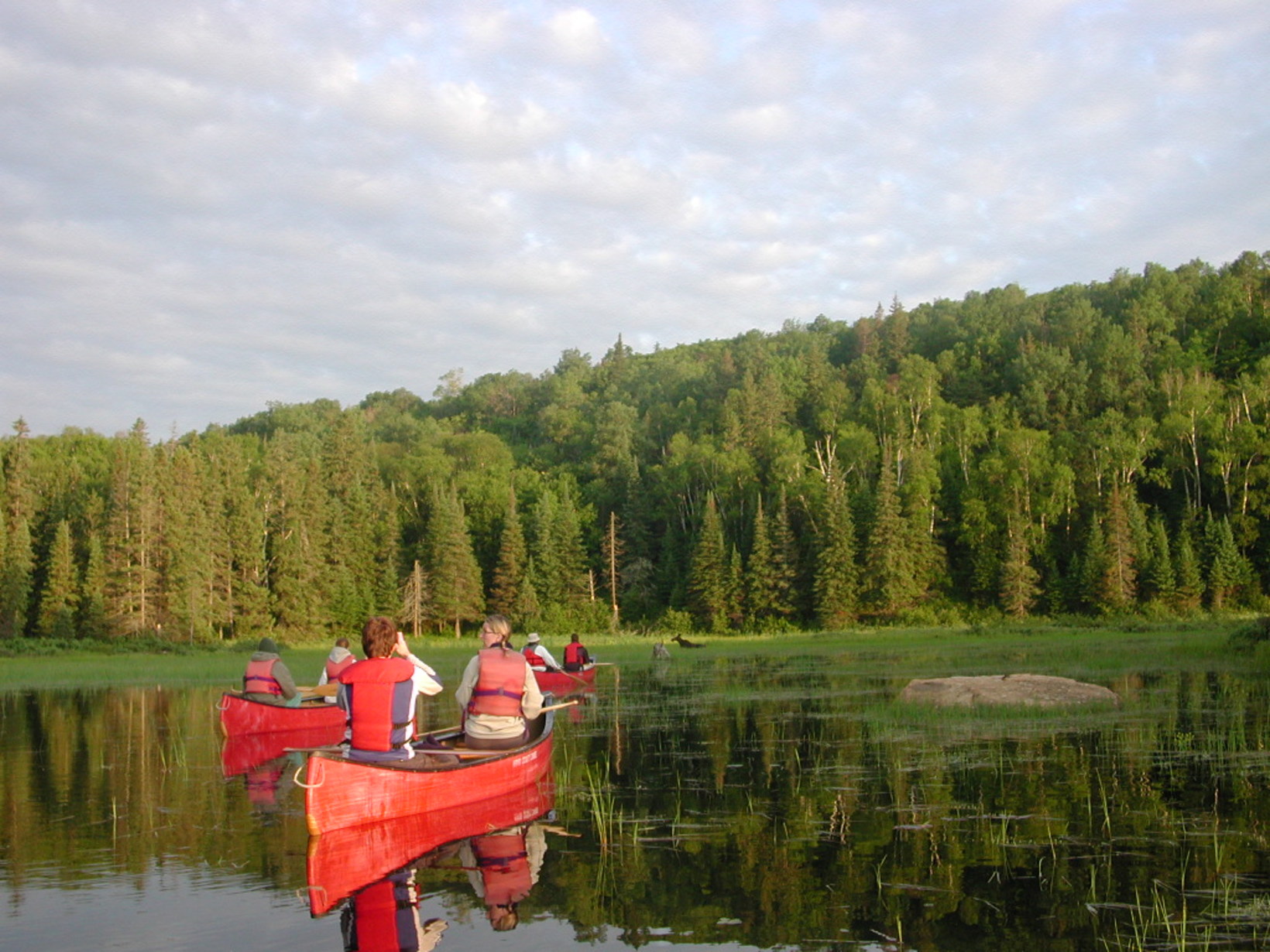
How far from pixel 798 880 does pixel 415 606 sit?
225 feet

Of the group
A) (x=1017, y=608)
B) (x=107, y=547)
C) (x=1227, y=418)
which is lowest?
(x=1017, y=608)

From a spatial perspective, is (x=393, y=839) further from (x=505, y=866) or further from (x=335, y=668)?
(x=335, y=668)

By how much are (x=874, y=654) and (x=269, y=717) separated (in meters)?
27.4

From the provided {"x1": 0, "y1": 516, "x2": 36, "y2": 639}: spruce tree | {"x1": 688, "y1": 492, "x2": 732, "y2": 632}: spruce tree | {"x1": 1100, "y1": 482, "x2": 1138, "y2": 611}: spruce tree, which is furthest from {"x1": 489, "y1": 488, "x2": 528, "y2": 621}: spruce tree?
{"x1": 1100, "y1": 482, "x2": 1138, "y2": 611}: spruce tree

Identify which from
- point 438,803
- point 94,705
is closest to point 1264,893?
point 438,803

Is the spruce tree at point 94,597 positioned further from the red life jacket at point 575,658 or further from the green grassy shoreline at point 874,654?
the red life jacket at point 575,658

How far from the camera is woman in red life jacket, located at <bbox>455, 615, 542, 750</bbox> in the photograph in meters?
13.7

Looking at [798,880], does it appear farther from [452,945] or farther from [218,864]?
[218,864]

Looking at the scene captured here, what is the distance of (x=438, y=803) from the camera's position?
1245 cm

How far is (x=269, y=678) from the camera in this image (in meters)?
22.5

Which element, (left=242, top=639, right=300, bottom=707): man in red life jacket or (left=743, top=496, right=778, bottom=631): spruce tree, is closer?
(left=242, top=639, right=300, bottom=707): man in red life jacket

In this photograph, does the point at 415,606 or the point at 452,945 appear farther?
the point at 415,606

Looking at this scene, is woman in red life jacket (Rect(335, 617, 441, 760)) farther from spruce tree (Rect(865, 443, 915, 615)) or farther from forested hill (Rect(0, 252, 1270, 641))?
spruce tree (Rect(865, 443, 915, 615))

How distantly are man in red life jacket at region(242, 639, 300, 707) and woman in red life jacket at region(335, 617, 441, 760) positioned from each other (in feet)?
36.0
